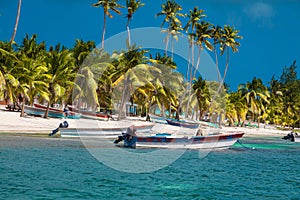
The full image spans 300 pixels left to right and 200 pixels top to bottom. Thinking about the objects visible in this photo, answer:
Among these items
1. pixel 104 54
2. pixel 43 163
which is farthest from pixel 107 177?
pixel 104 54

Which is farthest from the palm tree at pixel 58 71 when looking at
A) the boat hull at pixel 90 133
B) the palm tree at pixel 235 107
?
the palm tree at pixel 235 107

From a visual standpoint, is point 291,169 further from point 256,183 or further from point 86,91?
point 86,91

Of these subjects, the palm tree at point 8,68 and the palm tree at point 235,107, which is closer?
the palm tree at point 8,68

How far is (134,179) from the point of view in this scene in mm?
14203

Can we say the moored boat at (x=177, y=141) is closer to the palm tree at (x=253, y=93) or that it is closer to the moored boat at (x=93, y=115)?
the moored boat at (x=93, y=115)

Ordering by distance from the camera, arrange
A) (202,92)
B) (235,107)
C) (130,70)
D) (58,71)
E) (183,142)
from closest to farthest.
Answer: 1. (183,142)
2. (58,71)
3. (130,70)
4. (202,92)
5. (235,107)

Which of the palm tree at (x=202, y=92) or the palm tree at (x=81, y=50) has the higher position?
the palm tree at (x=81, y=50)

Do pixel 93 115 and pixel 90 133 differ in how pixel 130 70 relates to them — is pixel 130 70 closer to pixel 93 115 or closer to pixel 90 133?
pixel 93 115

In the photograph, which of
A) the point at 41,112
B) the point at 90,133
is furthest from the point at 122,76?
the point at 90,133

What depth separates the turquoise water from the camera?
1159 cm

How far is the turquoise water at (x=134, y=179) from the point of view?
38.0 feet

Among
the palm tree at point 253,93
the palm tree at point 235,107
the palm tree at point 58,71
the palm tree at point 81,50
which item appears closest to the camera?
the palm tree at point 58,71

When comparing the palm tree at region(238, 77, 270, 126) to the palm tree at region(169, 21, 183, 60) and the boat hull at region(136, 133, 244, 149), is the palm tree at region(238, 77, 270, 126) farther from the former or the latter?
the boat hull at region(136, 133, 244, 149)

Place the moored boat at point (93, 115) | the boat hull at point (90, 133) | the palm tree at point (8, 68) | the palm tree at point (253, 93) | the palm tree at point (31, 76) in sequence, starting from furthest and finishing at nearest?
1. the palm tree at point (253, 93)
2. the moored boat at point (93, 115)
3. the palm tree at point (31, 76)
4. the palm tree at point (8, 68)
5. the boat hull at point (90, 133)
